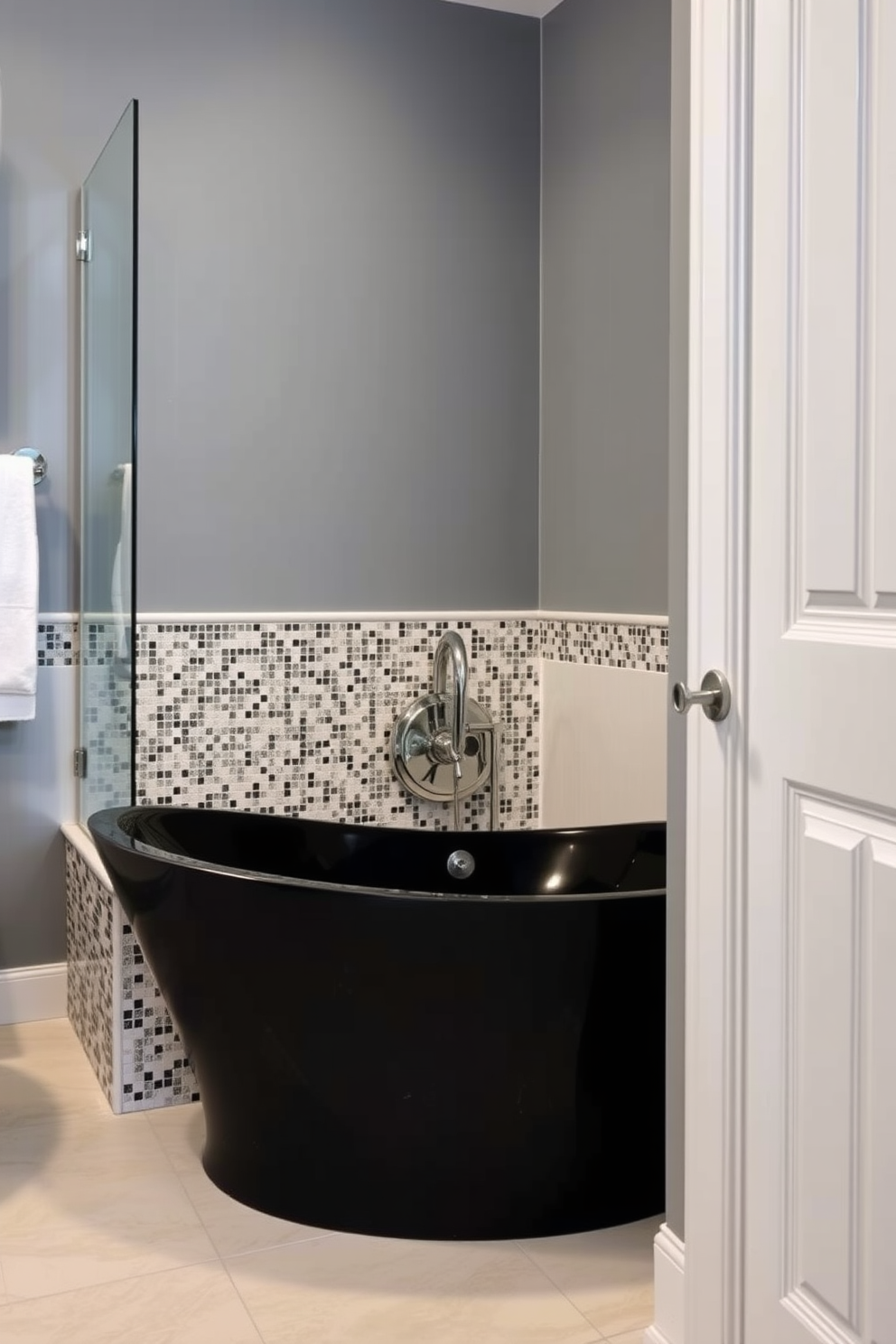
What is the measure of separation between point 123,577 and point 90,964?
0.90 metres

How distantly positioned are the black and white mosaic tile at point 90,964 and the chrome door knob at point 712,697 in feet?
4.83

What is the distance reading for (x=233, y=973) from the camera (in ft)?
7.24

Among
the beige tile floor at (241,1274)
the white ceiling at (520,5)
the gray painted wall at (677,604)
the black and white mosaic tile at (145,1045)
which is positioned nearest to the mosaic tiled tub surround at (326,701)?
the black and white mosaic tile at (145,1045)

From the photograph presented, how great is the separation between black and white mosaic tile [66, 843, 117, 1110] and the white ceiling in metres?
2.51

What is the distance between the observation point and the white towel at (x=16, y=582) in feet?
9.95

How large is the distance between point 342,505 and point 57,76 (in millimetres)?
1247

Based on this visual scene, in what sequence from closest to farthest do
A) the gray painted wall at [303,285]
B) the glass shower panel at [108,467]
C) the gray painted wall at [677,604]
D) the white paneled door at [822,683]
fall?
the white paneled door at [822,683]
the gray painted wall at [677,604]
the glass shower panel at [108,467]
the gray painted wall at [303,285]

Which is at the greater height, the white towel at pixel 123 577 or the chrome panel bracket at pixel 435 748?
the white towel at pixel 123 577

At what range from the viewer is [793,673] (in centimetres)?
157

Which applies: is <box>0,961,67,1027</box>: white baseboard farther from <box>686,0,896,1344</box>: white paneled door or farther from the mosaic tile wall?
<box>686,0,896,1344</box>: white paneled door

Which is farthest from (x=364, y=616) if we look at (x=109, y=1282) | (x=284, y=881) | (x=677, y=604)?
(x=109, y=1282)

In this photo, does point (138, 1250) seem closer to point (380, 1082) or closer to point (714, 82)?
point (380, 1082)

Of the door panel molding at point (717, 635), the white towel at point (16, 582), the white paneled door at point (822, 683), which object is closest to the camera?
the white paneled door at point (822, 683)

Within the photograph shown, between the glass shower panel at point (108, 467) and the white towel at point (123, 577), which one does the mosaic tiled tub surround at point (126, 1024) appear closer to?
the glass shower panel at point (108, 467)
